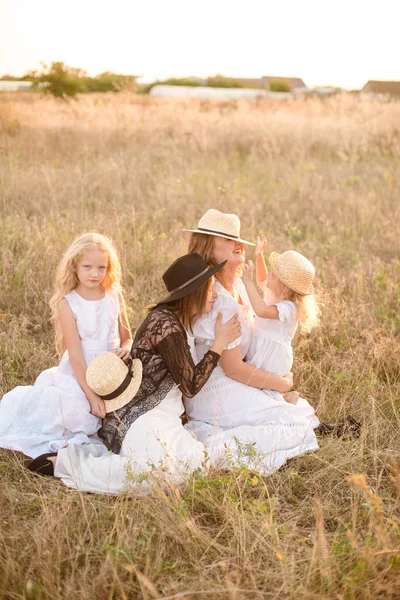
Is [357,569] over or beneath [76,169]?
beneath

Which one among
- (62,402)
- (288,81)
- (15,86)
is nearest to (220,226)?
(62,402)

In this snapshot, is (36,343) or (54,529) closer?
(54,529)

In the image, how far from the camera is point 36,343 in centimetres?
467

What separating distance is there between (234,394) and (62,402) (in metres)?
0.99

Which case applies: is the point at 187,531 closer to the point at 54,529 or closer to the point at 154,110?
the point at 54,529

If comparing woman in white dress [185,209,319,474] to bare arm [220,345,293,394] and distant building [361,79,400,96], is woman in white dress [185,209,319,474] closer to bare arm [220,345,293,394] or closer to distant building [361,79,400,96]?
bare arm [220,345,293,394]

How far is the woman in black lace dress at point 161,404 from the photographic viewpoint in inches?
126

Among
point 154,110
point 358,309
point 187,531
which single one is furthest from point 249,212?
point 154,110

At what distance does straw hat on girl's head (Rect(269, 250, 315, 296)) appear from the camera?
3.58 meters

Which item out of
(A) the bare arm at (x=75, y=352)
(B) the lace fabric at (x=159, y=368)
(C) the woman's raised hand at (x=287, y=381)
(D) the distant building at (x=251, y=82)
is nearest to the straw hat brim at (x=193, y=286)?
(B) the lace fabric at (x=159, y=368)

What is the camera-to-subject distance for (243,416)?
361cm

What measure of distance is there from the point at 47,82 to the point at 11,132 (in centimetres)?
499

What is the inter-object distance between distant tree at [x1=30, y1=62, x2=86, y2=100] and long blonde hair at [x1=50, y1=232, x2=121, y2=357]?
11.9 meters

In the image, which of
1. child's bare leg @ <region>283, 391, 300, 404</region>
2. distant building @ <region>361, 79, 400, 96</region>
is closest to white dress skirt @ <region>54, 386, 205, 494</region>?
child's bare leg @ <region>283, 391, 300, 404</region>
